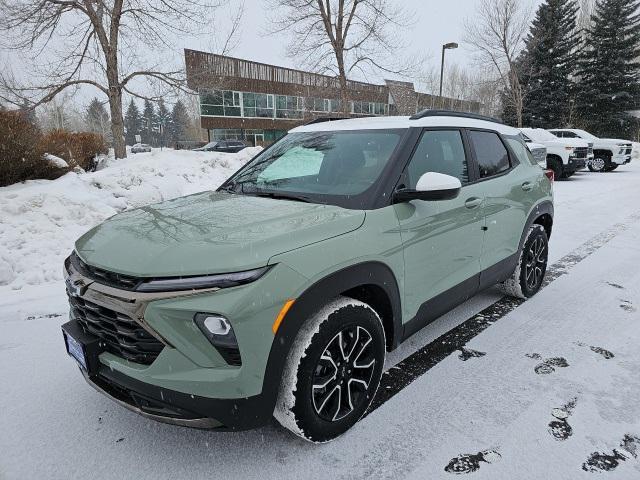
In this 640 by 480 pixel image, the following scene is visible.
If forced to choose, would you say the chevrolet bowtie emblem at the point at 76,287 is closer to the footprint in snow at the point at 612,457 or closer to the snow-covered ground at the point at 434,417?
the snow-covered ground at the point at 434,417

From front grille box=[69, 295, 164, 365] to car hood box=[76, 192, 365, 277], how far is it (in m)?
0.22

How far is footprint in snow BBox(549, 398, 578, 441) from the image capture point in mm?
2289

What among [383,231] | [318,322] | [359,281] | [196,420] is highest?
[383,231]

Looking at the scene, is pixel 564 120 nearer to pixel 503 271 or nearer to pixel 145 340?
pixel 503 271

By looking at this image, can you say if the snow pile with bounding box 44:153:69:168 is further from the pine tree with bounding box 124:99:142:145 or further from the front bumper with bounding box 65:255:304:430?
the pine tree with bounding box 124:99:142:145

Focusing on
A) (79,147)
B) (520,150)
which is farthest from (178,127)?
(520,150)

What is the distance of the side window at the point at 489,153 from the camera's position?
341cm

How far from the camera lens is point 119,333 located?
1952mm

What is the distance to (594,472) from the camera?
2037 mm

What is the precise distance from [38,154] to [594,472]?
8549 mm

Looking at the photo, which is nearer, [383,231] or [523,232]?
[383,231]

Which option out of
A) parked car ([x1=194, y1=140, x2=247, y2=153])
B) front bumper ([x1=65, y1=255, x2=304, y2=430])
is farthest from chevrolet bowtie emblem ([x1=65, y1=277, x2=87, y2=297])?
parked car ([x1=194, y1=140, x2=247, y2=153])

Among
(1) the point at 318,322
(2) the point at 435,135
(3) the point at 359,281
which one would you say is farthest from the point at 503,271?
(1) the point at 318,322

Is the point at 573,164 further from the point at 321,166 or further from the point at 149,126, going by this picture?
the point at 149,126
